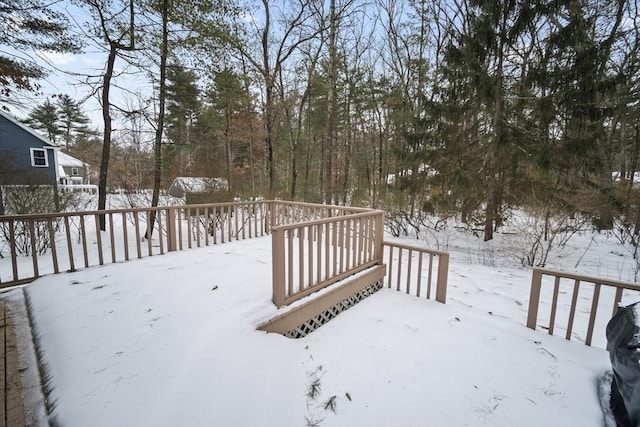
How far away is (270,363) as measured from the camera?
1978 mm

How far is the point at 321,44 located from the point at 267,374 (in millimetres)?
10084

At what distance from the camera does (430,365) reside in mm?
2246

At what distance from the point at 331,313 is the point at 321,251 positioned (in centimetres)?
75

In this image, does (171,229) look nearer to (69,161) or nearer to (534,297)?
(534,297)

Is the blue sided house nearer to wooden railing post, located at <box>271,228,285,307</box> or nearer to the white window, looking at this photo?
the white window

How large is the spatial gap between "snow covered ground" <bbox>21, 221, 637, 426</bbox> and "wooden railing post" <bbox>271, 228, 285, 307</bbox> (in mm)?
126

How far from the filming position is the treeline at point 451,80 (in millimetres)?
5535

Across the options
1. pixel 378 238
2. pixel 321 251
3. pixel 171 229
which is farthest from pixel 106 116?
pixel 378 238

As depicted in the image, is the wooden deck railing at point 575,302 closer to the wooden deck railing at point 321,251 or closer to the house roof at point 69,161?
the wooden deck railing at point 321,251

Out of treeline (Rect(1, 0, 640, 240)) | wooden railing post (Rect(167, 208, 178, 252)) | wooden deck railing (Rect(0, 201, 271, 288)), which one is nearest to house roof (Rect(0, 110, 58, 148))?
treeline (Rect(1, 0, 640, 240))

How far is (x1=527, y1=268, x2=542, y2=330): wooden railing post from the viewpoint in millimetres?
2822

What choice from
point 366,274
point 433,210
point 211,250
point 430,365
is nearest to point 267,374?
point 430,365

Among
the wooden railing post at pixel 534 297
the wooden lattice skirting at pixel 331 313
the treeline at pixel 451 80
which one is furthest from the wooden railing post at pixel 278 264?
the treeline at pixel 451 80

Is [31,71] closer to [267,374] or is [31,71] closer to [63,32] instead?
[63,32]
